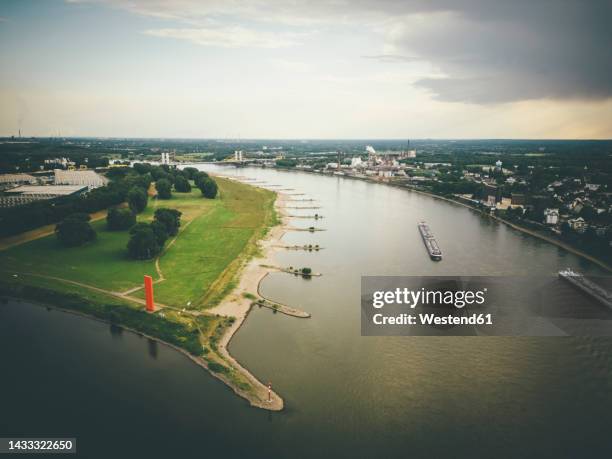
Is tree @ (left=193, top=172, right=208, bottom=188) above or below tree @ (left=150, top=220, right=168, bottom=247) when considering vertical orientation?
above

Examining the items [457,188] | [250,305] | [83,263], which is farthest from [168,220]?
[457,188]

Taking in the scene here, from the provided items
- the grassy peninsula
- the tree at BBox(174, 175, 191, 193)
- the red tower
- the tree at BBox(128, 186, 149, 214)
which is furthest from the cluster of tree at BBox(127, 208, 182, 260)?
the tree at BBox(174, 175, 191, 193)

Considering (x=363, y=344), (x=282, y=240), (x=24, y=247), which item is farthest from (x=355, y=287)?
(x=24, y=247)

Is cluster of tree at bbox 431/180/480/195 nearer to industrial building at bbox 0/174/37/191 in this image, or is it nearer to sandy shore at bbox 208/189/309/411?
sandy shore at bbox 208/189/309/411

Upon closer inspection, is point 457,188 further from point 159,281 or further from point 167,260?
point 159,281

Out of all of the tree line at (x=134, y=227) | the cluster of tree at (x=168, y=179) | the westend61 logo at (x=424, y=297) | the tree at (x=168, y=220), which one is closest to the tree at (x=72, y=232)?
the tree line at (x=134, y=227)

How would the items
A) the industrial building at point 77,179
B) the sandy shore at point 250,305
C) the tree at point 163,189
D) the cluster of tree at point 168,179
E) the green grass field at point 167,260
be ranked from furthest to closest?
1. the industrial building at point 77,179
2. the cluster of tree at point 168,179
3. the tree at point 163,189
4. the green grass field at point 167,260
5. the sandy shore at point 250,305

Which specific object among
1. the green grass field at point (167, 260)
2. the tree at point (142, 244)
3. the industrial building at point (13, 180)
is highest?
the industrial building at point (13, 180)

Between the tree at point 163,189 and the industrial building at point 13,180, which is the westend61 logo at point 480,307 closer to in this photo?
the tree at point 163,189
